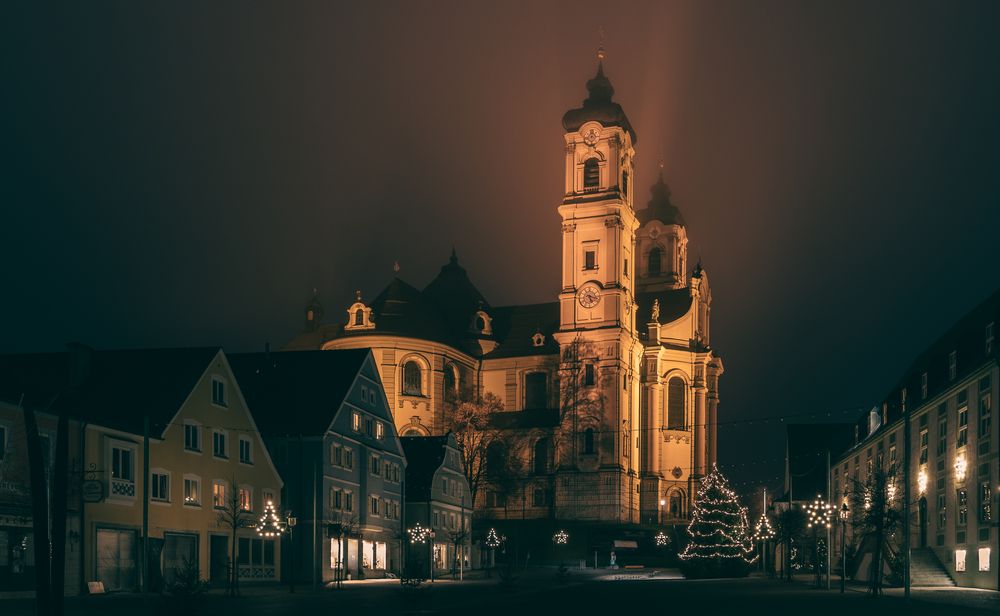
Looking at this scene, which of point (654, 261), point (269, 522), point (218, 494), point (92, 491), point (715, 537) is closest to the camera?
point (92, 491)

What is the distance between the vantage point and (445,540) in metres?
78.8

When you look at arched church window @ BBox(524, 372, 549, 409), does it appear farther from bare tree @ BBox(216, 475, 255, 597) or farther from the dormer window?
bare tree @ BBox(216, 475, 255, 597)

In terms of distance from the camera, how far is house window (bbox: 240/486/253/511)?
5307 centimetres

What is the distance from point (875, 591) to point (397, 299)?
76.8 meters

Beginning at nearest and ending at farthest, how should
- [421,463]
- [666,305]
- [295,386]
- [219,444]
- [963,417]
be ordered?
1. [963,417]
2. [219,444]
3. [295,386]
4. [421,463]
5. [666,305]

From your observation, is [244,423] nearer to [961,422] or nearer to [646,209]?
[961,422]

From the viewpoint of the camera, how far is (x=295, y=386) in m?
62.6

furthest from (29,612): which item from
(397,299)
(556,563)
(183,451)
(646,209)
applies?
(646,209)

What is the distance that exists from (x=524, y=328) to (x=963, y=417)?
73834mm

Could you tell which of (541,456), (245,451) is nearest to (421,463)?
(245,451)

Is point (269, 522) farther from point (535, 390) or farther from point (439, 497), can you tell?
point (535, 390)

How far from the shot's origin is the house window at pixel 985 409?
46.1 meters

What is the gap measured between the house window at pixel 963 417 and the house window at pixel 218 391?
30136 millimetres

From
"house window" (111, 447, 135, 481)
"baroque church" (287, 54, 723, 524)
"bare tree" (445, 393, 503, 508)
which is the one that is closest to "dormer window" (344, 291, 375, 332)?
"baroque church" (287, 54, 723, 524)
